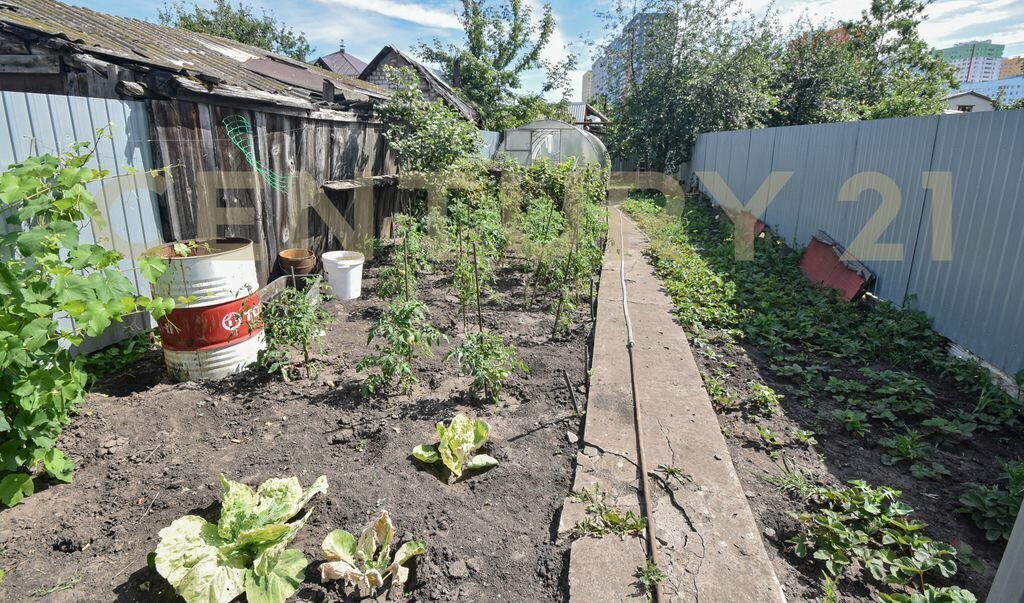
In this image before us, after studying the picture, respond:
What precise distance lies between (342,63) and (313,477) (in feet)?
101

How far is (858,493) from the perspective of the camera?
2.60 m

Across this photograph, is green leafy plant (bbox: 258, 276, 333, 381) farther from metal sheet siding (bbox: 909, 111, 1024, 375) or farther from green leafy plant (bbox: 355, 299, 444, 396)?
metal sheet siding (bbox: 909, 111, 1024, 375)

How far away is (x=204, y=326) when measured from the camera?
342 cm

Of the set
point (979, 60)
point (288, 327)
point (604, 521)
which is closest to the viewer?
point (604, 521)

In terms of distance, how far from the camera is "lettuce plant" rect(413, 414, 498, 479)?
8.89ft

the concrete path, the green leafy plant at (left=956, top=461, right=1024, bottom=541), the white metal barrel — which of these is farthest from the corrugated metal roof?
the green leafy plant at (left=956, top=461, right=1024, bottom=541)

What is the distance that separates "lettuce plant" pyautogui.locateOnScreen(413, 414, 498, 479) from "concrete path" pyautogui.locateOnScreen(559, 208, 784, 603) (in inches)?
20.7

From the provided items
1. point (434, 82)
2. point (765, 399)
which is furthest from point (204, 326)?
point (434, 82)

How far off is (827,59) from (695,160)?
5440 millimetres

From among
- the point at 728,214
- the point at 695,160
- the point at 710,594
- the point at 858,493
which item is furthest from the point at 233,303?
the point at 695,160

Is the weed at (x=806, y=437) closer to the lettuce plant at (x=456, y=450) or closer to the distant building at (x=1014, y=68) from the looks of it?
the lettuce plant at (x=456, y=450)

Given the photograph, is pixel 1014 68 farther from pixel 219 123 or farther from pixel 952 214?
pixel 219 123

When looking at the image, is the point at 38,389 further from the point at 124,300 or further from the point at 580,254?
the point at 580,254

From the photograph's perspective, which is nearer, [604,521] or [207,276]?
[604,521]
